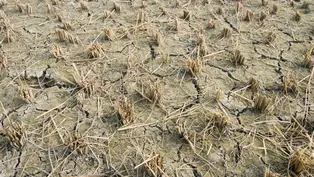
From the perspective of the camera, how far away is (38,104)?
2.82 meters

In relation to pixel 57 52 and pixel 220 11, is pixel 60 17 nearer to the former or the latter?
pixel 57 52

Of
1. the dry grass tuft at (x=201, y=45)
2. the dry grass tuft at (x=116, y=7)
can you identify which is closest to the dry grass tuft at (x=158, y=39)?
the dry grass tuft at (x=201, y=45)

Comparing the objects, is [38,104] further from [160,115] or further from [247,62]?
[247,62]

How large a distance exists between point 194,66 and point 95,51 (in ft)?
3.26

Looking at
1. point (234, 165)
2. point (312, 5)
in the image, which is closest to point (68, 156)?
point (234, 165)

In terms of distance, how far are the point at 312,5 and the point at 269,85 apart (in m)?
1.75

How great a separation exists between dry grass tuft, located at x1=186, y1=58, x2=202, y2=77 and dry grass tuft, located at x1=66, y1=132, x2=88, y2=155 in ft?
3.88

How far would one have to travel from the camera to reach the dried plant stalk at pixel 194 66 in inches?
120

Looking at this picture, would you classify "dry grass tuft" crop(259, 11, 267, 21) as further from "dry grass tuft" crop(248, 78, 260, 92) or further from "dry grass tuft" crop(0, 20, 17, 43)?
"dry grass tuft" crop(0, 20, 17, 43)

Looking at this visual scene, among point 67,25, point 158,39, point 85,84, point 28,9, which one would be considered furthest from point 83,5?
point 85,84

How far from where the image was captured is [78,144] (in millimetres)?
2402

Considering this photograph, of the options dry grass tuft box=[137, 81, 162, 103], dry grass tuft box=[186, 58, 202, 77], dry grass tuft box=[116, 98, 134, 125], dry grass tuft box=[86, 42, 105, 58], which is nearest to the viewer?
dry grass tuft box=[116, 98, 134, 125]

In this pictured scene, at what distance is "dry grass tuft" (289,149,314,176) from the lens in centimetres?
218

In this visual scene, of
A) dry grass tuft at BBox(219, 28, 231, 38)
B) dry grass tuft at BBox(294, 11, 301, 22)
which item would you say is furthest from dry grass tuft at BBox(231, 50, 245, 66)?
dry grass tuft at BBox(294, 11, 301, 22)
